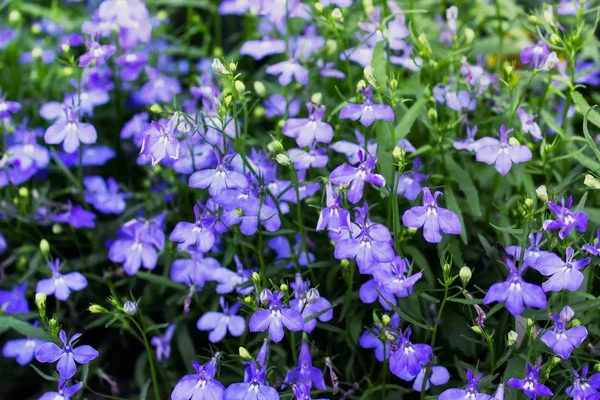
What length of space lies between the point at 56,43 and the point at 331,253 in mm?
1888

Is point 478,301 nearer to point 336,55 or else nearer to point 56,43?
point 336,55

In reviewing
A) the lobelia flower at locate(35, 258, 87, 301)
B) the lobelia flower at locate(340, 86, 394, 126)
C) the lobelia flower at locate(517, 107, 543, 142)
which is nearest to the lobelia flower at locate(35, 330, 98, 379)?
the lobelia flower at locate(35, 258, 87, 301)

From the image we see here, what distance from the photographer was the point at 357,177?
1.84 metres

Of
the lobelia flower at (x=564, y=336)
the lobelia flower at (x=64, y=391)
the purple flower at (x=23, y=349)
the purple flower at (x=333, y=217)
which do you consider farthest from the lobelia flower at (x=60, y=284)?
the lobelia flower at (x=564, y=336)

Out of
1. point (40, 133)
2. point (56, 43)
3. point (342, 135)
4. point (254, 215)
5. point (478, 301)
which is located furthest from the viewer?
point (56, 43)

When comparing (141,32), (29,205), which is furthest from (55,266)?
(141,32)

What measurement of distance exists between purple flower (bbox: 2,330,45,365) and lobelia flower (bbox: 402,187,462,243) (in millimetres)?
1198

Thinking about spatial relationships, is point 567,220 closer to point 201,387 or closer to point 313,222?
point 313,222

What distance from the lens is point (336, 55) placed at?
2.82 metres

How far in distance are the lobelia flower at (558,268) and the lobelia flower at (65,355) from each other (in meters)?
1.06

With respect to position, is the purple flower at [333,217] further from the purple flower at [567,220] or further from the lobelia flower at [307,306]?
the purple flower at [567,220]

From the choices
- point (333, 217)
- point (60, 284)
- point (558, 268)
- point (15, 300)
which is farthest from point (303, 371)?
point (15, 300)

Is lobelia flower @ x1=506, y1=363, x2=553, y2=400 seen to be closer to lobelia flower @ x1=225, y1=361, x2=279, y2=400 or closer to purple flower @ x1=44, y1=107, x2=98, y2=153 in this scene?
lobelia flower @ x1=225, y1=361, x2=279, y2=400

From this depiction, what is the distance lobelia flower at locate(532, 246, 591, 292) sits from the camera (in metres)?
1.71
